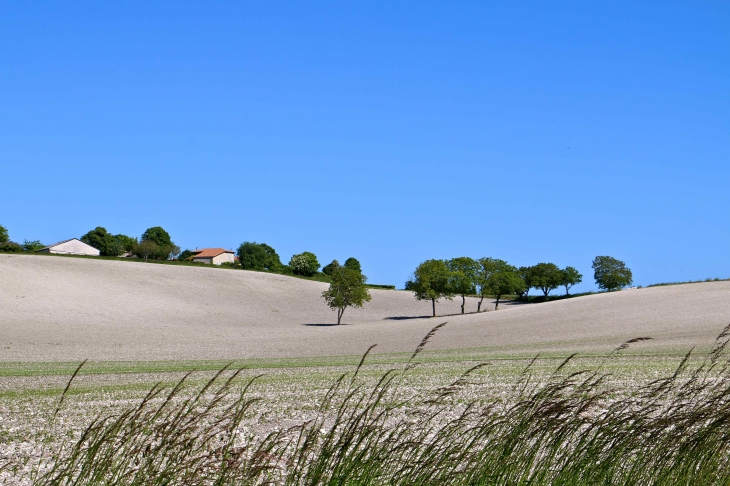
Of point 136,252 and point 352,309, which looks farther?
point 136,252

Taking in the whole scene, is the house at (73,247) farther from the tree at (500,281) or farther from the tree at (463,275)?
the tree at (500,281)

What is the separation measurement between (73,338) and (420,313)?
53.2m

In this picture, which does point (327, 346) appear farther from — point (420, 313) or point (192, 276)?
point (192, 276)

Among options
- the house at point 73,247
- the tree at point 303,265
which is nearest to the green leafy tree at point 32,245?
the house at point 73,247

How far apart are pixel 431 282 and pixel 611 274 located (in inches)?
1921

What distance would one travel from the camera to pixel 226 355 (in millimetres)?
46625

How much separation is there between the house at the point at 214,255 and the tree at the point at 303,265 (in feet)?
125

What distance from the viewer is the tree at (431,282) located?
92.7 meters

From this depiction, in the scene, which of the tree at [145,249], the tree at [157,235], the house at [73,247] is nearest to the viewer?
the tree at [145,249]

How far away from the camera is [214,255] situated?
599 ft

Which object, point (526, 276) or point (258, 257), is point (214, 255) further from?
point (526, 276)

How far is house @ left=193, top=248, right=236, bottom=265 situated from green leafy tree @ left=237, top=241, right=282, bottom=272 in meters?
4.11

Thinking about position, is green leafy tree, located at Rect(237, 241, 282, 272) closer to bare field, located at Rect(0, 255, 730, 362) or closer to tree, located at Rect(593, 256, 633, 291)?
bare field, located at Rect(0, 255, 730, 362)

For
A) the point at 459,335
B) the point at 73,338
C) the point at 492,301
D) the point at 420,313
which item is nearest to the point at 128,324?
the point at 73,338
